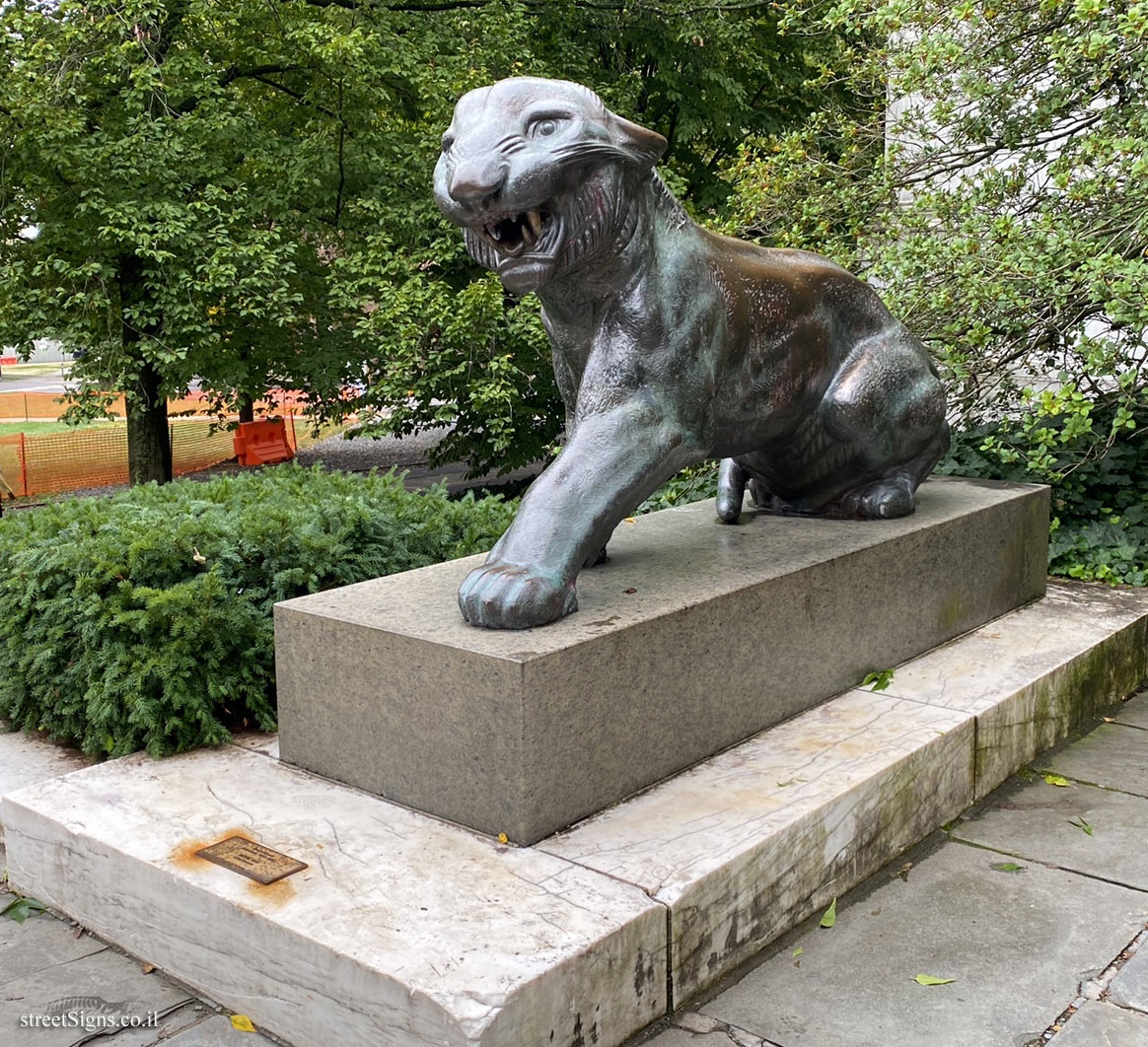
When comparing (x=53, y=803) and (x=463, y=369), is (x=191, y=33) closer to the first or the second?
(x=463, y=369)

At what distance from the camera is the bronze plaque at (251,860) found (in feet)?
9.71

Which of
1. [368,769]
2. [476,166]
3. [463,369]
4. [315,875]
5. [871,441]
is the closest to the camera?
[315,875]

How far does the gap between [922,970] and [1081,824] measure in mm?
1261

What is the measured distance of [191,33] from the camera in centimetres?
1291

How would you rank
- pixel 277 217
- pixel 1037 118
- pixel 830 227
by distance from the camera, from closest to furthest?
pixel 1037 118
pixel 830 227
pixel 277 217

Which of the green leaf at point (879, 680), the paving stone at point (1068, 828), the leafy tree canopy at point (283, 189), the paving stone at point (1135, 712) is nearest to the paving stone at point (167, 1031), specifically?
the paving stone at point (1068, 828)

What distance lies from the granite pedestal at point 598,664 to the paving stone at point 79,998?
30.4 inches

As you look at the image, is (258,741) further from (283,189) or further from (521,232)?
(283,189)

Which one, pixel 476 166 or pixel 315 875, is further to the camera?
pixel 476 166

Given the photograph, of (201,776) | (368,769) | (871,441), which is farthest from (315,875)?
(871,441)

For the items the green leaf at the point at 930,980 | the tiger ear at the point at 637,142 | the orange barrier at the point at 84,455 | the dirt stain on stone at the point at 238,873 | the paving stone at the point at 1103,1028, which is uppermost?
the tiger ear at the point at 637,142

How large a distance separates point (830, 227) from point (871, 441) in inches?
176

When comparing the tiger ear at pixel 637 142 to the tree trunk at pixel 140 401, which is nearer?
the tiger ear at pixel 637 142

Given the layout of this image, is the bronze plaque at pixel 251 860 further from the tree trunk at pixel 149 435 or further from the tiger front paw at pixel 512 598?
the tree trunk at pixel 149 435
